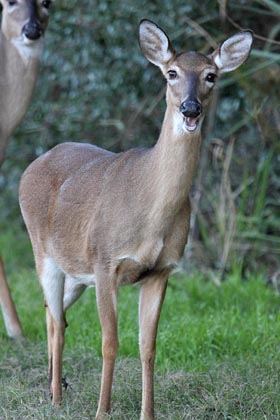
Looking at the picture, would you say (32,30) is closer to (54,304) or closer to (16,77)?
(16,77)

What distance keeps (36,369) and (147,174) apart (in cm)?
157

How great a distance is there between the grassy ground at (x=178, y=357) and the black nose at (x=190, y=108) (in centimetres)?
138

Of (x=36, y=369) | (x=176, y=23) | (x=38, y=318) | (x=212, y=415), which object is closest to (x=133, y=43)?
(x=176, y=23)

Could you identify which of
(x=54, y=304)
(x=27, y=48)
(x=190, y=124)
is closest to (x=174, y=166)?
(x=190, y=124)

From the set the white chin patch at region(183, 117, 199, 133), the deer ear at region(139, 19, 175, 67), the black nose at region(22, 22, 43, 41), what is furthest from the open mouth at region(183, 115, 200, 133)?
the black nose at region(22, 22, 43, 41)

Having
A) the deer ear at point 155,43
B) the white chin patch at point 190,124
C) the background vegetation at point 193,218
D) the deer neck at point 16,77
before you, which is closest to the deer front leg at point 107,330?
the background vegetation at point 193,218

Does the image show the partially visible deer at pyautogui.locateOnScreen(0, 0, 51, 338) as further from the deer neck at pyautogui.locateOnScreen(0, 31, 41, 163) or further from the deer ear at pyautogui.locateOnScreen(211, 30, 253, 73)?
the deer ear at pyautogui.locateOnScreen(211, 30, 253, 73)

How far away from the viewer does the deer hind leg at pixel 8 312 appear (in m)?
6.65

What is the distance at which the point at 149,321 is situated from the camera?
16.6 ft

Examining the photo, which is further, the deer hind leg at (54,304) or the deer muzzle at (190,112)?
the deer hind leg at (54,304)

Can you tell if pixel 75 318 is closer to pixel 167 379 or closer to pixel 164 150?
pixel 167 379

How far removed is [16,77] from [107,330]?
2.79 m

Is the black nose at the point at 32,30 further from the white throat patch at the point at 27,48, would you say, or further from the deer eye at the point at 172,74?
the deer eye at the point at 172,74

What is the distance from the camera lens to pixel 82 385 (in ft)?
18.3
